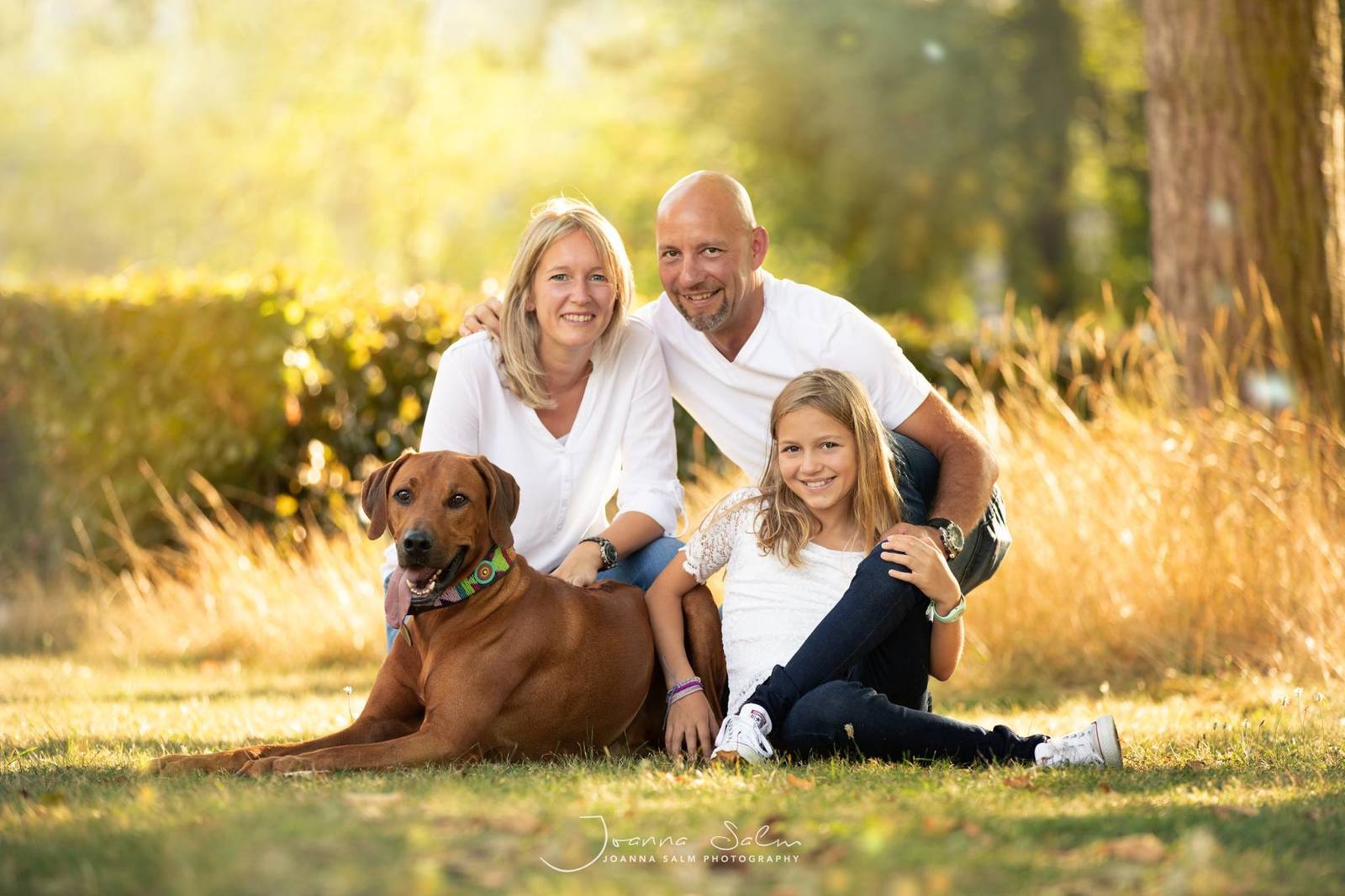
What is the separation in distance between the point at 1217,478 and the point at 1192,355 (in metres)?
1.18

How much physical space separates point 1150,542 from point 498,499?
356 cm

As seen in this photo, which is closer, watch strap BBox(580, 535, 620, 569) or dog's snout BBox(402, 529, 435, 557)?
dog's snout BBox(402, 529, 435, 557)

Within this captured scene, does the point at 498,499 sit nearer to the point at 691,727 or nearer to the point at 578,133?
the point at 691,727

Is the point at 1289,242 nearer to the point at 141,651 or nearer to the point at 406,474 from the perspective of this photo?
the point at 406,474

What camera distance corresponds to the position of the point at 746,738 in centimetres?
422

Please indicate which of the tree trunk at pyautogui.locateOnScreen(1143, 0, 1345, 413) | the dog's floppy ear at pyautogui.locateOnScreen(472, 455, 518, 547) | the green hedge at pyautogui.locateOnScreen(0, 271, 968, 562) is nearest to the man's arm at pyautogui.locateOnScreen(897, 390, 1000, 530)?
the dog's floppy ear at pyautogui.locateOnScreen(472, 455, 518, 547)

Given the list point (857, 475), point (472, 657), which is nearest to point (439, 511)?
point (472, 657)

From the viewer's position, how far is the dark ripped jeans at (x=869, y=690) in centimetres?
425

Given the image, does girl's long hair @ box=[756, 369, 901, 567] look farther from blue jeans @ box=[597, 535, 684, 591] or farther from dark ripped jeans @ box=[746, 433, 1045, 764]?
blue jeans @ box=[597, 535, 684, 591]

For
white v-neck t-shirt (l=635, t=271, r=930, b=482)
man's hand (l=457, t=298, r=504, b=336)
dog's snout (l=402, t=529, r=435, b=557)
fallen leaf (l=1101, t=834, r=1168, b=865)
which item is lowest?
fallen leaf (l=1101, t=834, r=1168, b=865)

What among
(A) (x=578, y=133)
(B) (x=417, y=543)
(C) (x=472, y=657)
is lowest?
(C) (x=472, y=657)

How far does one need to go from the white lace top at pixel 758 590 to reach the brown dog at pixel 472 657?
307 mm

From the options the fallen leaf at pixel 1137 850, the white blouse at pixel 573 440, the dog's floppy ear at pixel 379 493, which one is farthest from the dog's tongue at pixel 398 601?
the fallen leaf at pixel 1137 850

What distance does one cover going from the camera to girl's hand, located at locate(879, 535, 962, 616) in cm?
430
